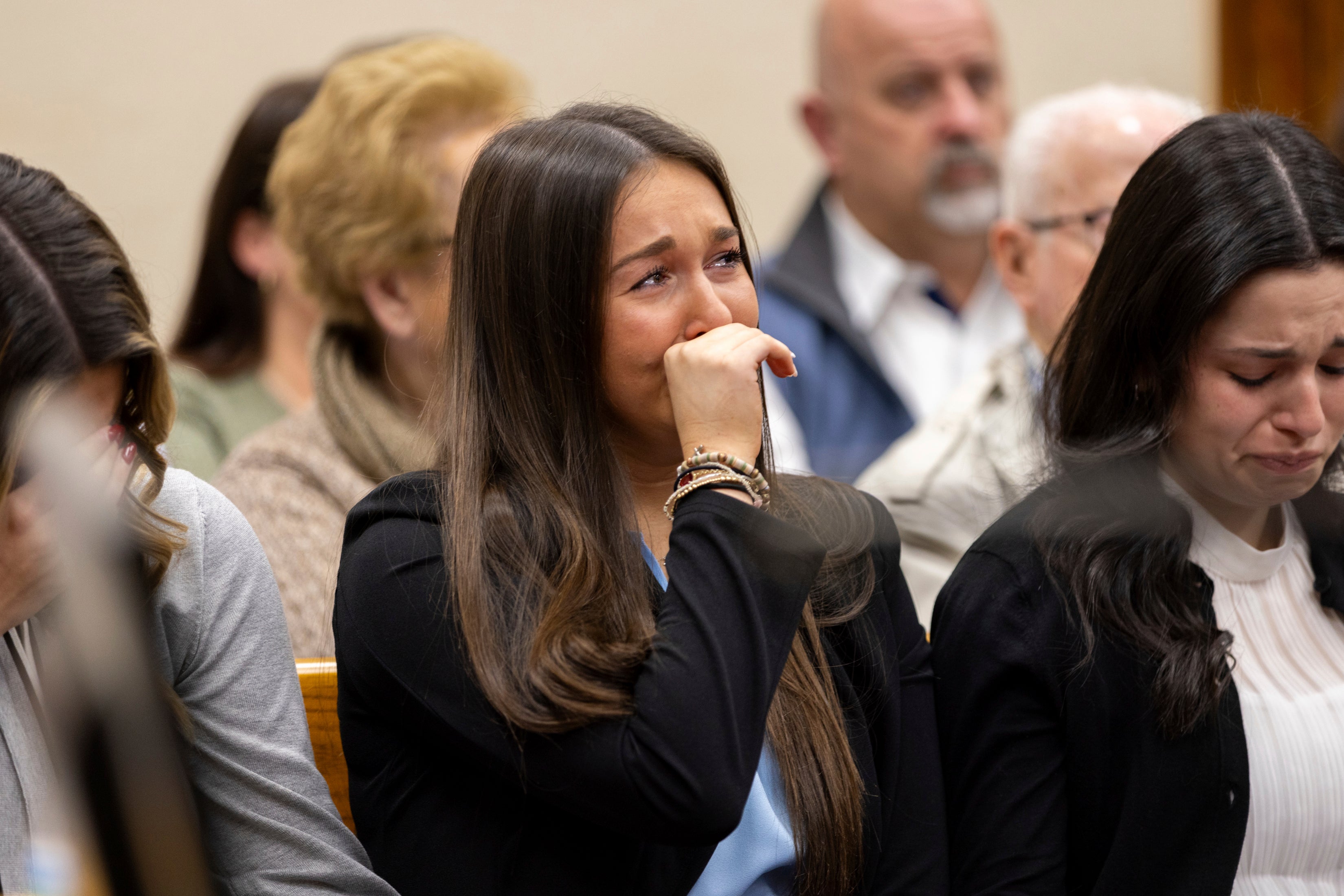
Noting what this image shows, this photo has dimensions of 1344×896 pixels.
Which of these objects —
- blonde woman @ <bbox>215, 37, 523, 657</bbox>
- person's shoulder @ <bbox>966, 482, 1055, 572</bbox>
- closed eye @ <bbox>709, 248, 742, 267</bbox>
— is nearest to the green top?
blonde woman @ <bbox>215, 37, 523, 657</bbox>

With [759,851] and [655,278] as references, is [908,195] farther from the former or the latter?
[759,851]

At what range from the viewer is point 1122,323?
4.34 ft

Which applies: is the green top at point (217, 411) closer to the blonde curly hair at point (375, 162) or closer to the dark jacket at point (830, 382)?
the blonde curly hair at point (375, 162)

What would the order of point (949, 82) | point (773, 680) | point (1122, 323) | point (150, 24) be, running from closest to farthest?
point (773, 680) < point (1122, 323) < point (949, 82) < point (150, 24)

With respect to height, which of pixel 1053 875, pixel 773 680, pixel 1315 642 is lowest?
pixel 1053 875

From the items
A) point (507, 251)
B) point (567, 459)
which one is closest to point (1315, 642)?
point (567, 459)

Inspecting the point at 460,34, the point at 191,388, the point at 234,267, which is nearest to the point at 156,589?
the point at 191,388

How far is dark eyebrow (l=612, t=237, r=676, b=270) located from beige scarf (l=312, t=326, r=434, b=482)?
0.69m

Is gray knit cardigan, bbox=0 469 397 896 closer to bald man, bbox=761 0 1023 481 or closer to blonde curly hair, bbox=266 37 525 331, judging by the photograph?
blonde curly hair, bbox=266 37 525 331

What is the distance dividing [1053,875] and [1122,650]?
8.3 inches

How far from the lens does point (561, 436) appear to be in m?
1.22

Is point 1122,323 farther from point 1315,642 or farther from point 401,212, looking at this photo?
point 401,212

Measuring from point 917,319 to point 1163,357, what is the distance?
1.37 metres

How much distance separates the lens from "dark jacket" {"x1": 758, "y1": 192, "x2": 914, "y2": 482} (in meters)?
2.41
